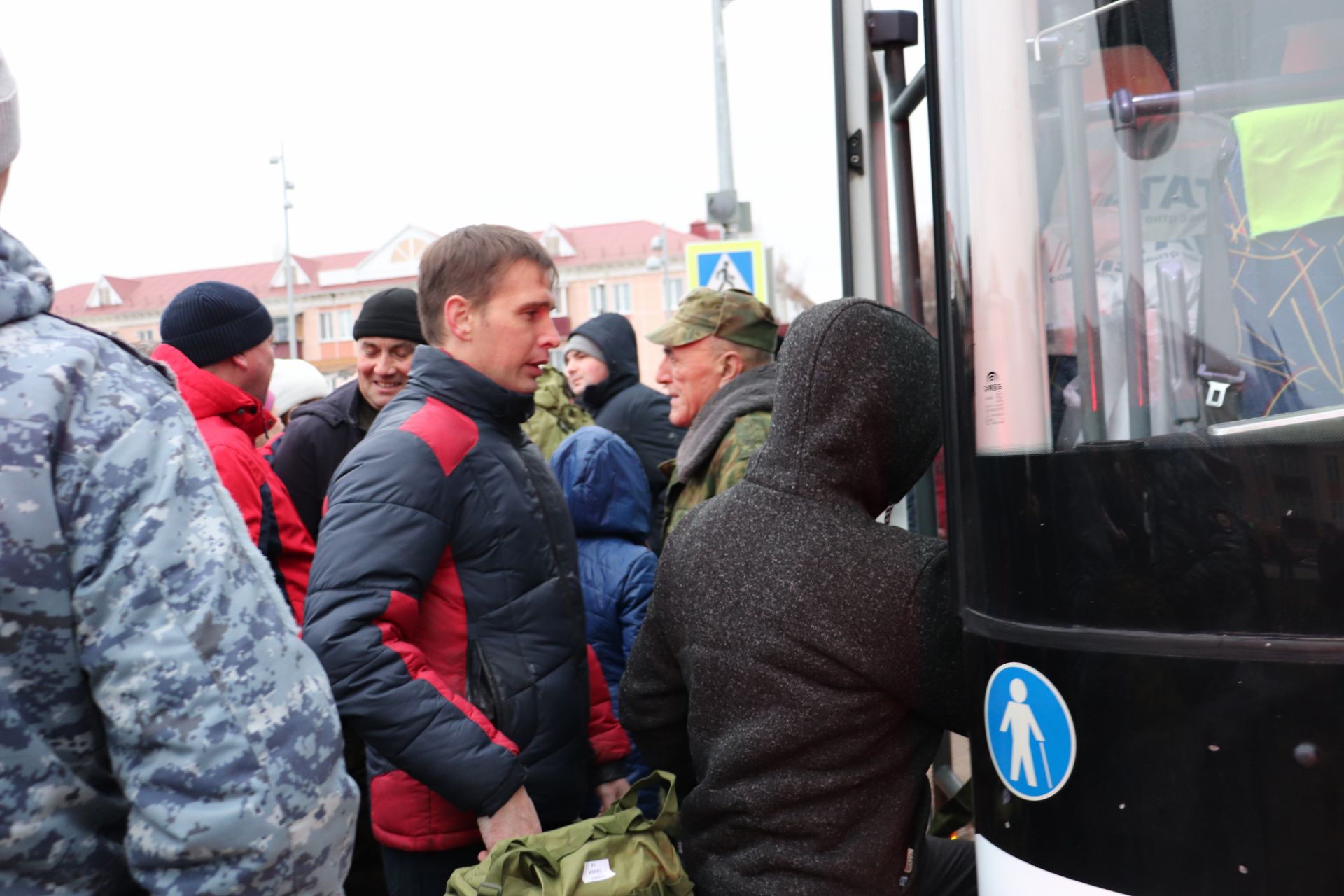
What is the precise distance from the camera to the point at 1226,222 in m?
1.61

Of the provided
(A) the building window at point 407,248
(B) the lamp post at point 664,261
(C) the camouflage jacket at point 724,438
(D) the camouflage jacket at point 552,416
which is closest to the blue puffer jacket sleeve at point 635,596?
(C) the camouflage jacket at point 724,438

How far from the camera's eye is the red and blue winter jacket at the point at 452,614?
2.41m

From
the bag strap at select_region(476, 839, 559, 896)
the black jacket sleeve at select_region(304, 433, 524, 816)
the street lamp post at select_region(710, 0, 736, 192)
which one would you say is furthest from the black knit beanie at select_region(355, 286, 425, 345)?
the street lamp post at select_region(710, 0, 736, 192)

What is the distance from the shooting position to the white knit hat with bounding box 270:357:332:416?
19.8 ft

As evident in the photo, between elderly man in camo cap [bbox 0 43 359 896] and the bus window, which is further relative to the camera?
the bus window

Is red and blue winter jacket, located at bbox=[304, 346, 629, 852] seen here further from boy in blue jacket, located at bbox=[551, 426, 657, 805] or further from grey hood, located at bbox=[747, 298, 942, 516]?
boy in blue jacket, located at bbox=[551, 426, 657, 805]

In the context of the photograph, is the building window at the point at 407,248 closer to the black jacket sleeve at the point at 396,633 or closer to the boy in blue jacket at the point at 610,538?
the boy in blue jacket at the point at 610,538

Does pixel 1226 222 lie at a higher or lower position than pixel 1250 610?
higher

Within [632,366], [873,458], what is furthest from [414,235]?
[873,458]

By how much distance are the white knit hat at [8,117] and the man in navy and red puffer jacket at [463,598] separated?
118cm

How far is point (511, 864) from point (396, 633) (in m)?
0.52

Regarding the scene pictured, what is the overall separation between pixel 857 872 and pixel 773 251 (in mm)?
2964

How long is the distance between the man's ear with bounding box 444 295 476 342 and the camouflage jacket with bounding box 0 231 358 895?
1.48 m

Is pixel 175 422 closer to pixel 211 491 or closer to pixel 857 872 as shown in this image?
pixel 211 491
